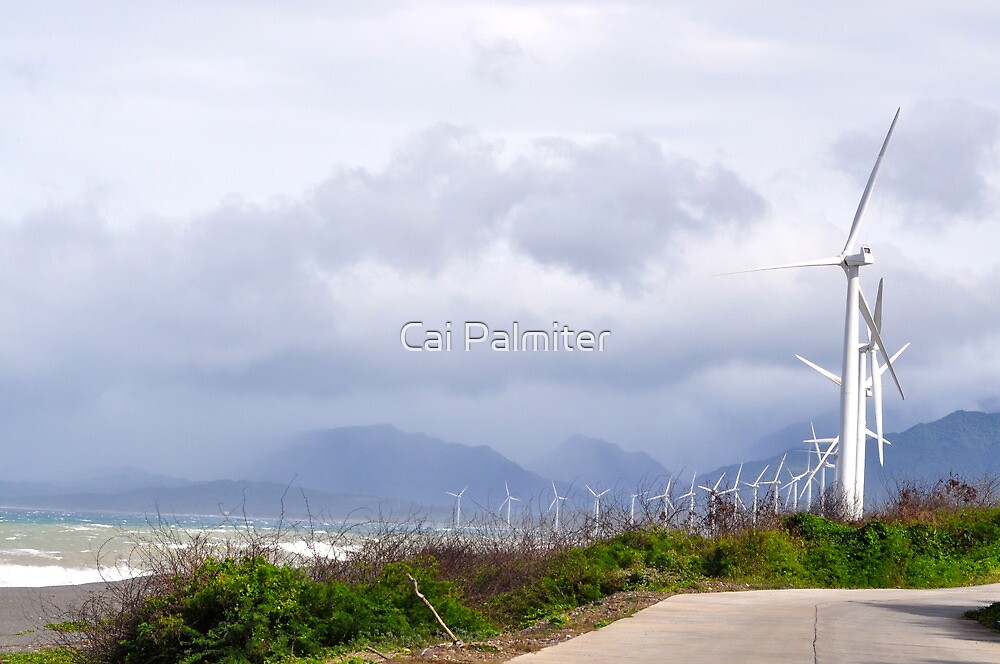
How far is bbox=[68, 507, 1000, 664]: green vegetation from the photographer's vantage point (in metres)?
15.4

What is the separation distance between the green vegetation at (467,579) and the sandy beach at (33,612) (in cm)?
345

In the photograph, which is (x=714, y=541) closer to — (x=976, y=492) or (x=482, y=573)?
(x=482, y=573)

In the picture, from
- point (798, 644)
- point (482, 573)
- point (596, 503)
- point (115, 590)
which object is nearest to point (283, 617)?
point (115, 590)

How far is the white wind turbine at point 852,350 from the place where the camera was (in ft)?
134

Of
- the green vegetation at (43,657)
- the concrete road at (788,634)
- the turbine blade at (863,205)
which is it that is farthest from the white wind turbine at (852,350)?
the green vegetation at (43,657)

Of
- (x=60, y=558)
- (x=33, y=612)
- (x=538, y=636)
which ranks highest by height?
(x=538, y=636)

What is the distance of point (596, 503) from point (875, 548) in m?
6.93

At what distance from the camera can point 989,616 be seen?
18719 mm

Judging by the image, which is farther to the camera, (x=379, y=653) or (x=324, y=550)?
(x=324, y=550)

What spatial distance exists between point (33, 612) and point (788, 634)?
19420 millimetres

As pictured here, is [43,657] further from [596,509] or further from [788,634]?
[596,509]

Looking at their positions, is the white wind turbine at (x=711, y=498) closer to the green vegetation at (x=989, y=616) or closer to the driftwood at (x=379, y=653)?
the green vegetation at (x=989, y=616)

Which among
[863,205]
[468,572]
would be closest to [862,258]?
[863,205]

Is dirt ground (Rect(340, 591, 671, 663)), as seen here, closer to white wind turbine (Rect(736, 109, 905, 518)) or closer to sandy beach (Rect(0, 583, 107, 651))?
sandy beach (Rect(0, 583, 107, 651))
